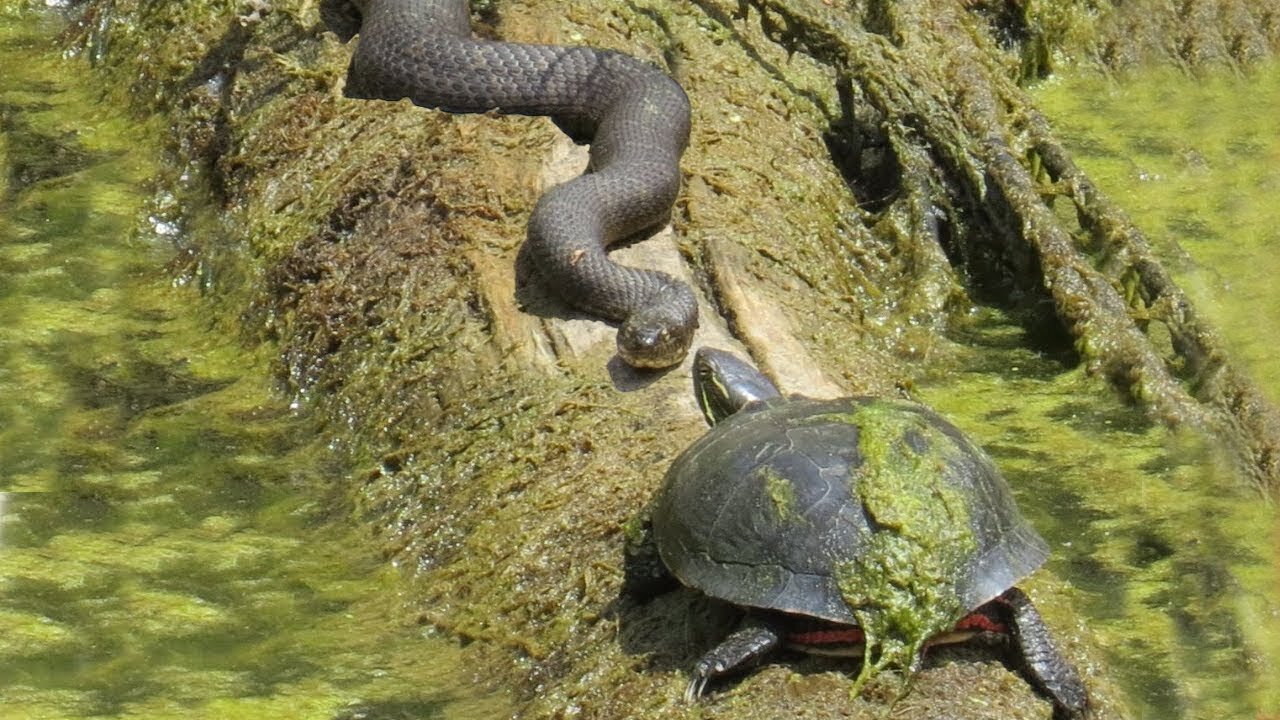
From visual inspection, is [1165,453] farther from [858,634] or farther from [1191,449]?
[858,634]

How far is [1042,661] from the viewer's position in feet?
12.1

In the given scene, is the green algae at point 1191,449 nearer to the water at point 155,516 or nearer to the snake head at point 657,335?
the snake head at point 657,335

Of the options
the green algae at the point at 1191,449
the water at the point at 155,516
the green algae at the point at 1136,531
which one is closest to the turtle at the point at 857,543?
the green algae at the point at 1136,531

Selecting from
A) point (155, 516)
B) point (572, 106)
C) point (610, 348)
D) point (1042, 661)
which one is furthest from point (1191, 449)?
point (155, 516)

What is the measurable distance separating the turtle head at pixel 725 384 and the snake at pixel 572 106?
51 cm

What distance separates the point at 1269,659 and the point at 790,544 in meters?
1.88

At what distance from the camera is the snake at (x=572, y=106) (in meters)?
5.29

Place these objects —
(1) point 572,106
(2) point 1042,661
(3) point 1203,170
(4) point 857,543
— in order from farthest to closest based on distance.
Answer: (3) point 1203,170, (1) point 572,106, (2) point 1042,661, (4) point 857,543

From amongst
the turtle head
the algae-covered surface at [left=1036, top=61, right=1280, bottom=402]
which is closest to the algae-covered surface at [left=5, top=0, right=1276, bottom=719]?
the turtle head

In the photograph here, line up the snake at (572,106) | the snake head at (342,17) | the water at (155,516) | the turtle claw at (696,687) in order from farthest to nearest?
the snake head at (342,17), the snake at (572,106), the water at (155,516), the turtle claw at (696,687)

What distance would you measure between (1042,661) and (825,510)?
24.6 inches

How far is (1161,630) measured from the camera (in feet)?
15.7

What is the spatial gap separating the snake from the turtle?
4.48 ft

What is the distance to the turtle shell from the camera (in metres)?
3.51
